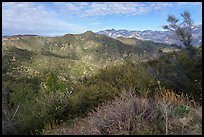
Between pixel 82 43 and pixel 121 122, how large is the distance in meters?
177

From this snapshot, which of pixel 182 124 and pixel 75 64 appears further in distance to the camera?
pixel 75 64

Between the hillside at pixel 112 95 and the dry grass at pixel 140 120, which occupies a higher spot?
the dry grass at pixel 140 120

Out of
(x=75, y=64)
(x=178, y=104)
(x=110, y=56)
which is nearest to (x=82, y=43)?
(x=110, y=56)

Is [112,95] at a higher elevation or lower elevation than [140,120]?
lower

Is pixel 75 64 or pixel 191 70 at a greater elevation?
pixel 191 70

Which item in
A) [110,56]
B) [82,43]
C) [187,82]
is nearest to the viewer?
[187,82]

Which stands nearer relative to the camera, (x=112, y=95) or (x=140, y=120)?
(x=140, y=120)

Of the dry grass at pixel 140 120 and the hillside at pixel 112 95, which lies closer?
the dry grass at pixel 140 120

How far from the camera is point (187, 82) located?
1748cm

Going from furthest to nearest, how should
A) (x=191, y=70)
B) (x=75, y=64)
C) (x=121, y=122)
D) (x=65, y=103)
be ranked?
Result: (x=75, y=64) < (x=191, y=70) < (x=65, y=103) < (x=121, y=122)

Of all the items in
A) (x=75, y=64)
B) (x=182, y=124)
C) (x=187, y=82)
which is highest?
(x=182, y=124)

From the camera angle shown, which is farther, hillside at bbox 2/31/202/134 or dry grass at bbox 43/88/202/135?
hillside at bbox 2/31/202/134

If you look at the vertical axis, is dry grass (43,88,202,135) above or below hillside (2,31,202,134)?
above

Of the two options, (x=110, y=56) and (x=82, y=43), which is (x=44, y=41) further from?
(x=110, y=56)
